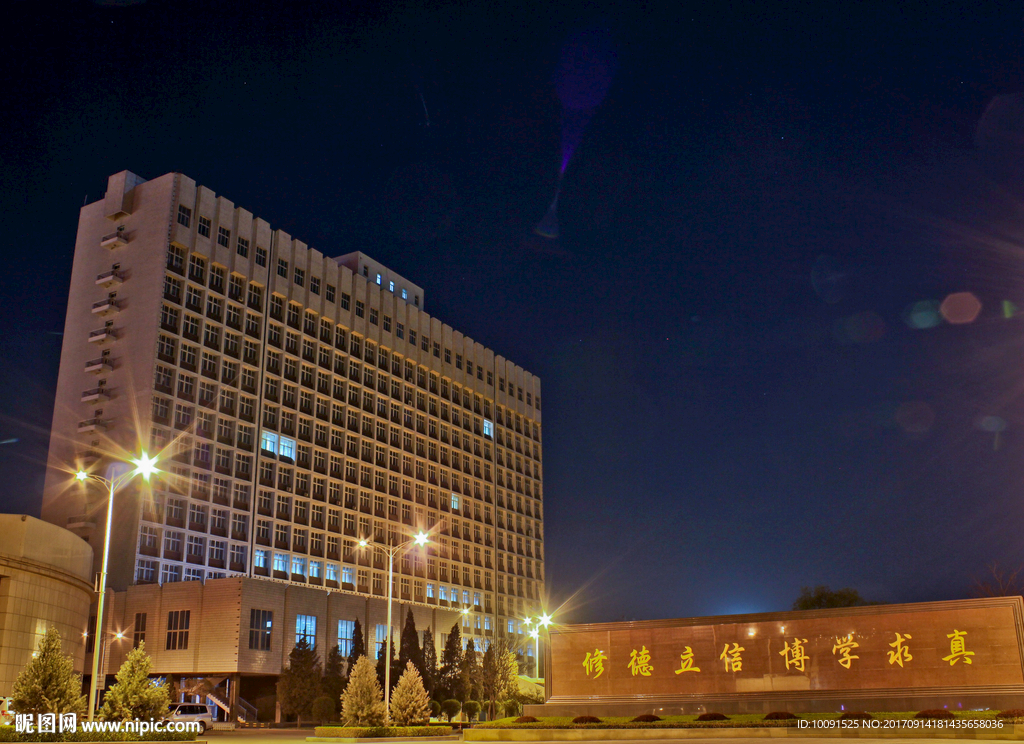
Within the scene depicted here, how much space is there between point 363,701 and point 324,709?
1037 inches

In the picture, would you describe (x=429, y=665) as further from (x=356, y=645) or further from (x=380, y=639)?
(x=380, y=639)

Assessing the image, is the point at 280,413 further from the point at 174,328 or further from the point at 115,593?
the point at 115,593

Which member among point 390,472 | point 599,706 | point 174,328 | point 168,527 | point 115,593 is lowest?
point 599,706

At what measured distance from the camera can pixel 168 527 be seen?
246 feet

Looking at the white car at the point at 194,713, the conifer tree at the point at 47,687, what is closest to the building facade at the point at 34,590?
the white car at the point at 194,713

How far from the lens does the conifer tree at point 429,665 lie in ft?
253

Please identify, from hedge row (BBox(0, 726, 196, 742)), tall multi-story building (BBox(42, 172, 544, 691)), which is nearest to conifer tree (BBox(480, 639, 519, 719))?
tall multi-story building (BBox(42, 172, 544, 691))

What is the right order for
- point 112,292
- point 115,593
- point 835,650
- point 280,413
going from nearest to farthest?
1. point 835,650
2. point 115,593
3. point 112,292
4. point 280,413

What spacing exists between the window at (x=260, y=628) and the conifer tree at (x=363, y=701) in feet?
104

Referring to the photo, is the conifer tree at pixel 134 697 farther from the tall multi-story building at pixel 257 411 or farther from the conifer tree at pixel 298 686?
the tall multi-story building at pixel 257 411

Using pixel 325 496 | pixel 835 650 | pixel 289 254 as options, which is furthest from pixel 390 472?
pixel 835 650

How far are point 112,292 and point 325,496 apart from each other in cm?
2734

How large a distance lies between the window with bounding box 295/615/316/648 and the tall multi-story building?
4508 mm

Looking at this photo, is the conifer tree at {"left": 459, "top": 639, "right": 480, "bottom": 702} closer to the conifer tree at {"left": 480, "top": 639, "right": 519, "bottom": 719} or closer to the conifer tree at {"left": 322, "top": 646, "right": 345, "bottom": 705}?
the conifer tree at {"left": 480, "top": 639, "right": 519, "bottom": 719}
